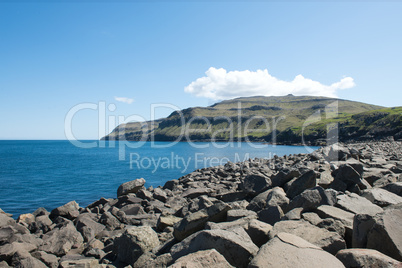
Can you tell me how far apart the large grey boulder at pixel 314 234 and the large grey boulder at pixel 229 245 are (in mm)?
755

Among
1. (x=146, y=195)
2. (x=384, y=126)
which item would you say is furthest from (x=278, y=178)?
(x=384, y=126)

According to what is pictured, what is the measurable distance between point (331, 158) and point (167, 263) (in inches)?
784

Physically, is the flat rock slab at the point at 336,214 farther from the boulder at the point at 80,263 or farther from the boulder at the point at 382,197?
the boulder at the point at 80,263

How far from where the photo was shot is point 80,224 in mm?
13805

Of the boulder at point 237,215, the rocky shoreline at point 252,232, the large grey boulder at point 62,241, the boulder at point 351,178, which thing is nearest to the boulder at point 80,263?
the rocky shoreline at point 252,232

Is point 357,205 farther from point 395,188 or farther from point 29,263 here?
point 29,263

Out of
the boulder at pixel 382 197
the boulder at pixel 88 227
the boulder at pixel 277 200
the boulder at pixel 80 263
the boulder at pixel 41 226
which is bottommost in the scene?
the boulder at pixel 41 226

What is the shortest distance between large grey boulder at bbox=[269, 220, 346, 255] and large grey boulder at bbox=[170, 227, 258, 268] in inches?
29.7

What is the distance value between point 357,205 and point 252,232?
3.98m

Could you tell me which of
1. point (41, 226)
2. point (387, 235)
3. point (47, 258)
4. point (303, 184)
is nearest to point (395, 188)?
point (303, 184)

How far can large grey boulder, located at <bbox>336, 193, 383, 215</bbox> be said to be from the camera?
8.08 m

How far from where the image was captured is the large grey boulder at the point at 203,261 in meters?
5.21

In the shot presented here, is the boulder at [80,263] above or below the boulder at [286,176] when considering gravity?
below

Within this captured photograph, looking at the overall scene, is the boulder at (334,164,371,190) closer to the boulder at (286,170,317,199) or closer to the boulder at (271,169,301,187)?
the boulder at (286,170,317,199)
